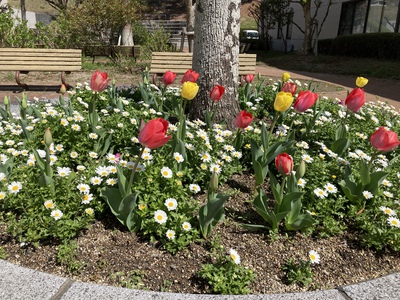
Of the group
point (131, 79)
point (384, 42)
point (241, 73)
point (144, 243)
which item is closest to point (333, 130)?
point (144, 243)

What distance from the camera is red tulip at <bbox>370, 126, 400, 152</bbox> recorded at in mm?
2180

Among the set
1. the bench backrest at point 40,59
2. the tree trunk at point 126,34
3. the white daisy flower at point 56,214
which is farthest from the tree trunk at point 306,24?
the white daisy flower at point 56,214

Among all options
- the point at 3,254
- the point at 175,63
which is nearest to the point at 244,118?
the point at 3,254

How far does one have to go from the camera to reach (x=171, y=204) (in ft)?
7.21

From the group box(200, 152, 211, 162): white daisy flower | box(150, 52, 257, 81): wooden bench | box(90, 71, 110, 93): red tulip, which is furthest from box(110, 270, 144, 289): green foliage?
box(150, 52, 257, 81): wooden bench

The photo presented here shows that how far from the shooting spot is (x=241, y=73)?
7004 mm

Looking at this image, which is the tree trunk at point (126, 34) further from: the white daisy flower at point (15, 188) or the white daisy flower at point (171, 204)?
the white daisy flower at point (171, 204)

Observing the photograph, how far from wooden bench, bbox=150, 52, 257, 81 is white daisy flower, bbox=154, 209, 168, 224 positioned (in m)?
4.99

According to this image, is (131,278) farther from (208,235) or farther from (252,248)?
(252,248)

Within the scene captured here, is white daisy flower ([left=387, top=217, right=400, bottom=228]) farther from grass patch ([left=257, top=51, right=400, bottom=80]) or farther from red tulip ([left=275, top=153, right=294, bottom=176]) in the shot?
grass patch ([left=257, top=51, right=400, bottom=80])

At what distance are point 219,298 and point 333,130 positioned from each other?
8.45 ft

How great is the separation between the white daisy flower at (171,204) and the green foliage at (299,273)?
28.8 inches

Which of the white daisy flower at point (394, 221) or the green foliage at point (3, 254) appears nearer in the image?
the green foliage at point (3, 254)

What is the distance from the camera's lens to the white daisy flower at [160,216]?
208 cm
